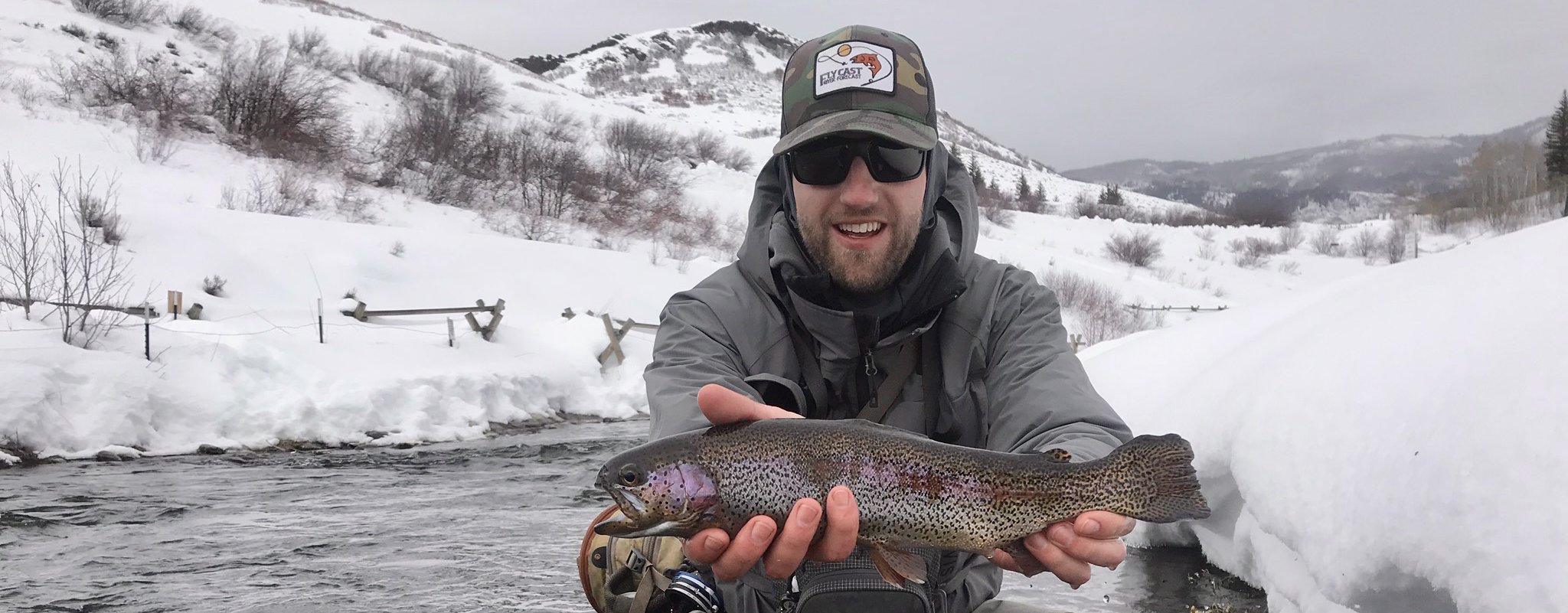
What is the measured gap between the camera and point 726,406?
233cm

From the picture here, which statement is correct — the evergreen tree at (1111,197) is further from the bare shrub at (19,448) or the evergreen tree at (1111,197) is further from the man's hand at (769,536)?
the man's hand at (769,536)

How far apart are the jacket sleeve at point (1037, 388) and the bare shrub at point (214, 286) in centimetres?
1856

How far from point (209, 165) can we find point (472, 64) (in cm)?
2538

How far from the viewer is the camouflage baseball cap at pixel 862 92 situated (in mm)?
2977

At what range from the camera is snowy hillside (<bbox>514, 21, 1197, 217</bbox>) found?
89625 mm

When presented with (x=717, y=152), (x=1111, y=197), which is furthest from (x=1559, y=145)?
(x=717, y=152)

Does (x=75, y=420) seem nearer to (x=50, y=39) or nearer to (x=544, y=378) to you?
(x=544, y=378)

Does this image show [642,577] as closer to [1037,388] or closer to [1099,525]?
[1037,388]

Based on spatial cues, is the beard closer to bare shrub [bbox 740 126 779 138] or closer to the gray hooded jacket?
the gray hooded jacket

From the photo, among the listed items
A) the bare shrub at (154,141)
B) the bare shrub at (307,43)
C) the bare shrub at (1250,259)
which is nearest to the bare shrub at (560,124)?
the bare shrub at (307,43)

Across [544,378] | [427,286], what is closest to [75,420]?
[544,378]

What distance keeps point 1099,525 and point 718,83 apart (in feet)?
395

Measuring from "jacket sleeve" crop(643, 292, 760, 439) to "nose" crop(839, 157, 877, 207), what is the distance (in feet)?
2.00

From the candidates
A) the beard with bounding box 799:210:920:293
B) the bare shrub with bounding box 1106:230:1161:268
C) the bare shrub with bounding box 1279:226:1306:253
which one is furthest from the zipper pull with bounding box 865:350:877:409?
the bare shrub with bounding box 1279:226:1306:253
